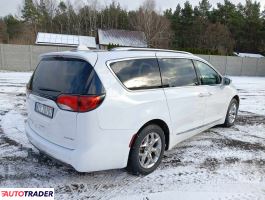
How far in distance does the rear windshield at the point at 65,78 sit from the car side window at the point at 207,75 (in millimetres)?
2285

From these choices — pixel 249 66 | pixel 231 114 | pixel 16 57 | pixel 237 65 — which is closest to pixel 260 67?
pixel 249 66

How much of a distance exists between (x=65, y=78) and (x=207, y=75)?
278cm

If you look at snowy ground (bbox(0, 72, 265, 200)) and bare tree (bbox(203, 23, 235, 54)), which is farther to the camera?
bare tree (bbox(203, 23, 235, 54))

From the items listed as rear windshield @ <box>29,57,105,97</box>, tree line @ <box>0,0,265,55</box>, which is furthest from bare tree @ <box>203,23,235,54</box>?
rear windshield @ <box>29,57,105,97</box>

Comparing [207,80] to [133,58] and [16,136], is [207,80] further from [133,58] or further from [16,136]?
[16,136]

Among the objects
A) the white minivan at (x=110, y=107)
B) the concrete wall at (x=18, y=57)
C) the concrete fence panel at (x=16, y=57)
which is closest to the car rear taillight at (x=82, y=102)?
the white minivan at (x=110, y=107)

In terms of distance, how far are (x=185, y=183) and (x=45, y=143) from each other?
1865 mm

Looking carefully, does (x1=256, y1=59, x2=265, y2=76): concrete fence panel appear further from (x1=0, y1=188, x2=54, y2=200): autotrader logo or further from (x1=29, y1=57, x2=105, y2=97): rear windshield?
(x1=0, y1=188, x2=54, y2=200): autotrader logo

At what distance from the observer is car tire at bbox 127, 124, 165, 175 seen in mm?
3328

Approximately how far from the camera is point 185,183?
3.35m

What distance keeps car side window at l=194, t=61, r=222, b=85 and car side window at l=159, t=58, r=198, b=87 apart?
0.67ft

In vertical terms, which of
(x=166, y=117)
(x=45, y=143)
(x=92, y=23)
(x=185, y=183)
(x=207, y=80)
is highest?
(x=92, y=23)

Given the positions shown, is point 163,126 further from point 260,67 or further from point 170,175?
point 260,67

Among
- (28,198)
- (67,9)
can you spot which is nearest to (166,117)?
(28,198)
